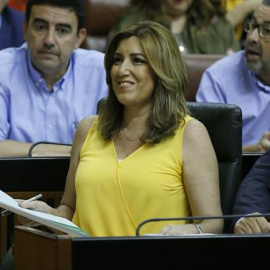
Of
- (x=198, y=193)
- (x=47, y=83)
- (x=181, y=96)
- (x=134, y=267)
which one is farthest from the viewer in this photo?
(x=47, y=83)

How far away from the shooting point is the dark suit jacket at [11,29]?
14.4 ft

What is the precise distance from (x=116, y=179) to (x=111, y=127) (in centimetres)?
24

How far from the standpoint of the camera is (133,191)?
2805mm

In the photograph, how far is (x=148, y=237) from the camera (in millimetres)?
2037

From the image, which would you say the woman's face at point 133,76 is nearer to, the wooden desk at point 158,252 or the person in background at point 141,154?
the person in background at point 141,154

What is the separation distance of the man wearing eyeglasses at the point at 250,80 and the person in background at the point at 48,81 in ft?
1.61

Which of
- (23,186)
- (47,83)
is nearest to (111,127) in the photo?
(23,186)

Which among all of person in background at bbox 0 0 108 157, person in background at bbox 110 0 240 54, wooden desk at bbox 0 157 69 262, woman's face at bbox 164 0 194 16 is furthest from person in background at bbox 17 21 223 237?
woman's face at bbox 164 0 194 16

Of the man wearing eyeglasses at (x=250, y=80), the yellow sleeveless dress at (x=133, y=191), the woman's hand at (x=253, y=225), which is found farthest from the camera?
the man wearing eyeglasses at (x=250, y=80)

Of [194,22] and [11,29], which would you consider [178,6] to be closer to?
[194,22]

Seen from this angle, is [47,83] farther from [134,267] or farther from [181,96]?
[134,267]

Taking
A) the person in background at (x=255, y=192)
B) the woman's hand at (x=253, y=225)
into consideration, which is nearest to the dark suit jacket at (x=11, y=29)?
the person in background at (x=255, y=192)

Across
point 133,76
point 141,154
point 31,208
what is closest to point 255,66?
point 133,76

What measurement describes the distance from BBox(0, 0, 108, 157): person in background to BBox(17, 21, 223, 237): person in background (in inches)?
31.1
